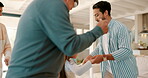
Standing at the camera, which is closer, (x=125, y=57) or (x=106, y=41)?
(x=125, y=57)

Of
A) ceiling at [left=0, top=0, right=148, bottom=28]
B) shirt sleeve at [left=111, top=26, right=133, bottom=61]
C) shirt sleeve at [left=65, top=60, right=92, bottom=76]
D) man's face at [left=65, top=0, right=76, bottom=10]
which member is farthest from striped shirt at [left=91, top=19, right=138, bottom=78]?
ceiling at [left=0, top=0, right=148, bottom=28]

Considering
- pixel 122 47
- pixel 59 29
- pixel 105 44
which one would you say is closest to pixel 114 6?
pixel 105 44

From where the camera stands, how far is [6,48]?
203 cm

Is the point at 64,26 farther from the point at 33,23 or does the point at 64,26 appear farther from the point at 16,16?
the point at 16,16

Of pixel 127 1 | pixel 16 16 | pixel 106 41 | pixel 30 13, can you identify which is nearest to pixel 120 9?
pixel 127 1

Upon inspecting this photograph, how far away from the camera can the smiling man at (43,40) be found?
75cm

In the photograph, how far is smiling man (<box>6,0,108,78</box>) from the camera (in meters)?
0.75

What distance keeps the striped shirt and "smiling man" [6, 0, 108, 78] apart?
699 millimetres

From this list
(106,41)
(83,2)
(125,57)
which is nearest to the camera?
(125,57)

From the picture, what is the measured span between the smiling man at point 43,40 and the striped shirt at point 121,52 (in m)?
0.70

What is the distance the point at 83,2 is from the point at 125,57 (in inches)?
211

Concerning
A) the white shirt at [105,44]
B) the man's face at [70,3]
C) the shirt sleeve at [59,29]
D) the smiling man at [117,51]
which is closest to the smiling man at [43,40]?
the shirt sleeve at [59,29]

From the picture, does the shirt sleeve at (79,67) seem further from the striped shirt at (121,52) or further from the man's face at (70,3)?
the man's face at (70,3)

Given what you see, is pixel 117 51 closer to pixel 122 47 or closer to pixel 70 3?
pixel 122 47
